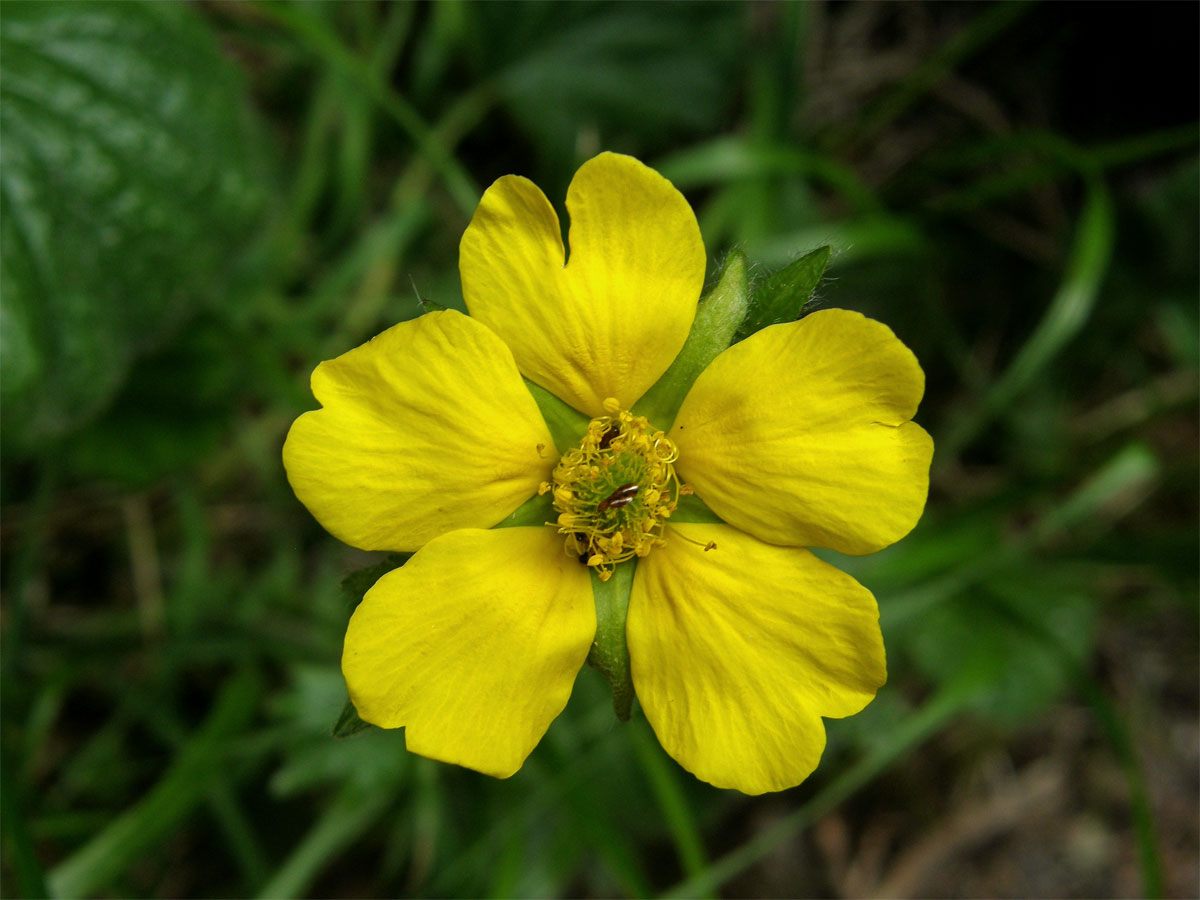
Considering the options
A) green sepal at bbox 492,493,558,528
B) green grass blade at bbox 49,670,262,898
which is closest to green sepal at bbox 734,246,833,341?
green sepal at bbox 492,493,558,528

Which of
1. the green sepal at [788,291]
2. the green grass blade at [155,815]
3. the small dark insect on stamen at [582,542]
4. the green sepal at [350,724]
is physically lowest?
the green grass blade at [155,815]

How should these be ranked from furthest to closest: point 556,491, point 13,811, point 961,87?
point 961,87
point 13,811
point 556,491

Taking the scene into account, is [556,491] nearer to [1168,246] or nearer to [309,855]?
[309,855]

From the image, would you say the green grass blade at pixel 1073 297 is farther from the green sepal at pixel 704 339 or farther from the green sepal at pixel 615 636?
the green sepal at pixel 615 636

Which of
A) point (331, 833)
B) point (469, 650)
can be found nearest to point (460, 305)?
point (331, 833)

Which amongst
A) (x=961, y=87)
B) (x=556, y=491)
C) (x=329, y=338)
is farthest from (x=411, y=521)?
(x=961, y=87)

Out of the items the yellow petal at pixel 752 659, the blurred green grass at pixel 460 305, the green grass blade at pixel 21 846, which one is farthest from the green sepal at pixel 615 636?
the green grass blade at pixel 21 846

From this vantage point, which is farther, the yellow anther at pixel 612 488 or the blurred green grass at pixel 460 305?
the blurred green grass at pixel 460 305
